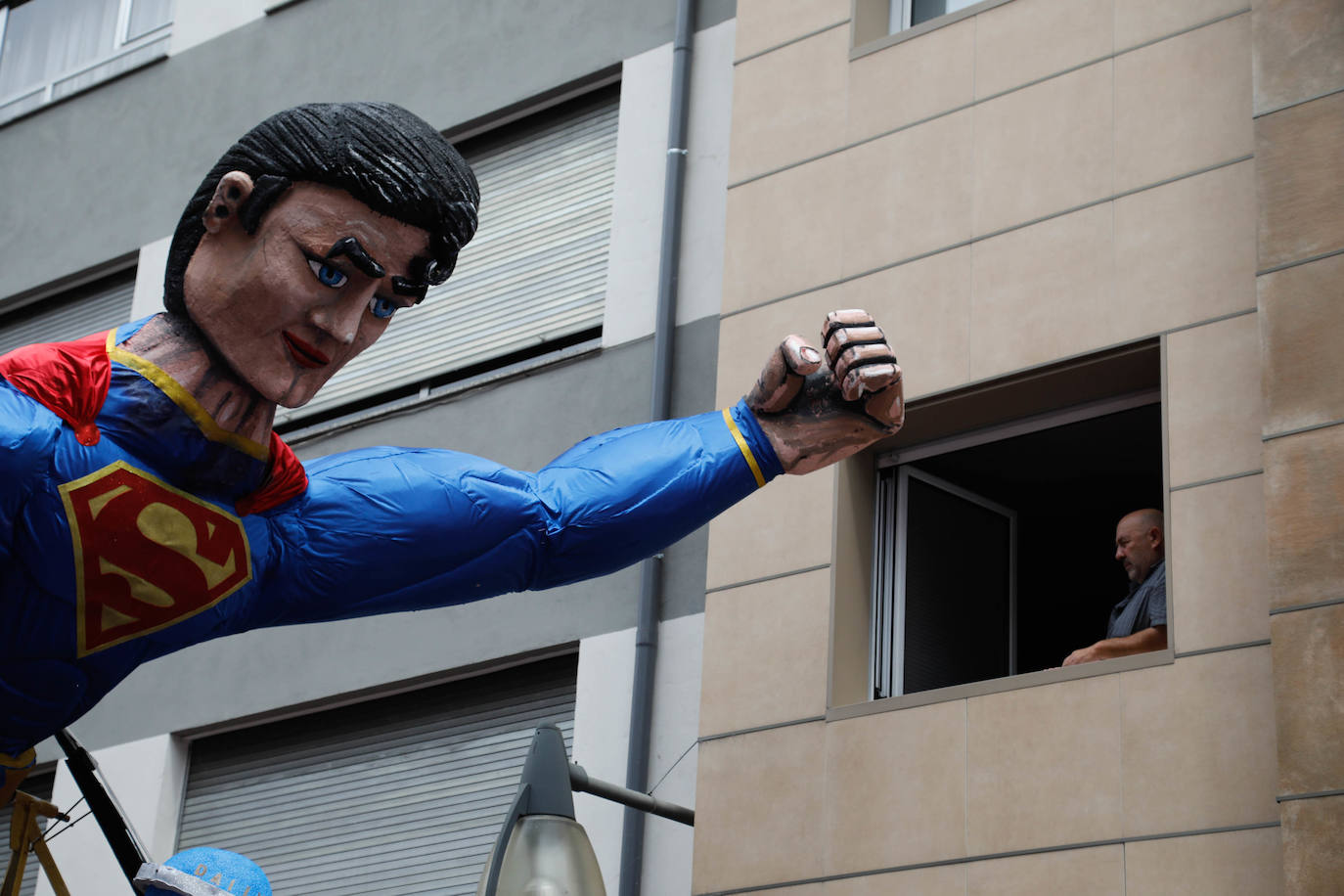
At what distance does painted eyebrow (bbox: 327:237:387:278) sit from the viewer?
4500mm

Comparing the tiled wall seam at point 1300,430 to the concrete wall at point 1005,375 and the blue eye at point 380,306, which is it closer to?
the concrete wall at point 1005,375

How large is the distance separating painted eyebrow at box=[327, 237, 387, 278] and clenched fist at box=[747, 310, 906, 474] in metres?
1.01

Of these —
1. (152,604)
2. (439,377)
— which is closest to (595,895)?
(152,604)

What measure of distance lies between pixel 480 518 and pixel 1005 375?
3.98 meters

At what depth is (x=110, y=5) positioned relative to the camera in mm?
14430

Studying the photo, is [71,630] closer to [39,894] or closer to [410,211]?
[410,211]

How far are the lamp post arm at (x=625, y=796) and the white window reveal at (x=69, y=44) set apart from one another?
24.4ft

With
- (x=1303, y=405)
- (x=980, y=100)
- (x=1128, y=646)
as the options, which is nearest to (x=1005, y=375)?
(x=1128, y=646)

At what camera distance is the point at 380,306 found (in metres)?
4.67

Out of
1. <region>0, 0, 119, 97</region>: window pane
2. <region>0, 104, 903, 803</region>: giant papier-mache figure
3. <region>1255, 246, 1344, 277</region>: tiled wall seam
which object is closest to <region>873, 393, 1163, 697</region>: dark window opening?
Result: <region>1255, 246, 1344, 277</region>: tiled wall seam

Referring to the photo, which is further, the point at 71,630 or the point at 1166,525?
A: the point at 1166,525

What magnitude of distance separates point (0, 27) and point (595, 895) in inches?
439

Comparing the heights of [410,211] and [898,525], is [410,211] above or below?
below

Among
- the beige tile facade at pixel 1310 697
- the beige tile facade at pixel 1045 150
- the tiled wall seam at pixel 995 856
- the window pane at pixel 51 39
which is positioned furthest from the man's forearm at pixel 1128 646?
the window pane at pixel 51 39
